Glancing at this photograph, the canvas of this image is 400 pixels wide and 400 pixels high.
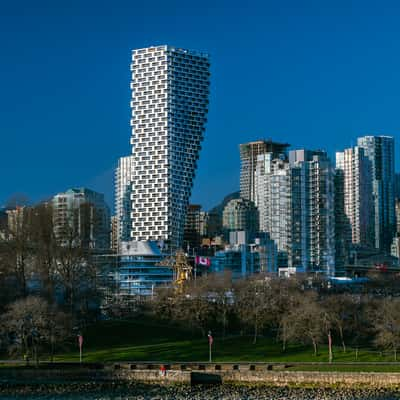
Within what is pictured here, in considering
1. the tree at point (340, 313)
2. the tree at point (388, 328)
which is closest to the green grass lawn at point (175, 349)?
the tree at point (388, 328)

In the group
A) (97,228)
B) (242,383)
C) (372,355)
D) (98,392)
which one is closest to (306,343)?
(372,355)

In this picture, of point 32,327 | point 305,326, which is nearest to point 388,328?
point 305,326

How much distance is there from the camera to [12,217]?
119875 millimetres

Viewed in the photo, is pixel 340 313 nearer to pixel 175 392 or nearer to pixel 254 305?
pixel 254 305

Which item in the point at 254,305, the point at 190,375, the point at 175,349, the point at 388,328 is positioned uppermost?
the point at 254,305

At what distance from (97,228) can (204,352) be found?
52716 millimetres

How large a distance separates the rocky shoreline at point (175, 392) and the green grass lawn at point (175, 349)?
23.4 feet

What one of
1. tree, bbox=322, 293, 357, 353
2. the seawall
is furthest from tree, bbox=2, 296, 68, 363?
tree, bbox=322, 293, 357, 353

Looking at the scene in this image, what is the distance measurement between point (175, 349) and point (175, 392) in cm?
1957

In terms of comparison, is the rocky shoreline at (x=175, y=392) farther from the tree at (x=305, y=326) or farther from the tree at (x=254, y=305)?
the tree at (x=254, y=305)

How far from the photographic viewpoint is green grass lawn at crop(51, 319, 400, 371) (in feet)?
290

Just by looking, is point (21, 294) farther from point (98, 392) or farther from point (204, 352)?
point (98, 392)

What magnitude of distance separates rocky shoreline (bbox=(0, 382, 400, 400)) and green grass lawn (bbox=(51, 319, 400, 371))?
714 cm

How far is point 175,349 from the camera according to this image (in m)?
94.3
